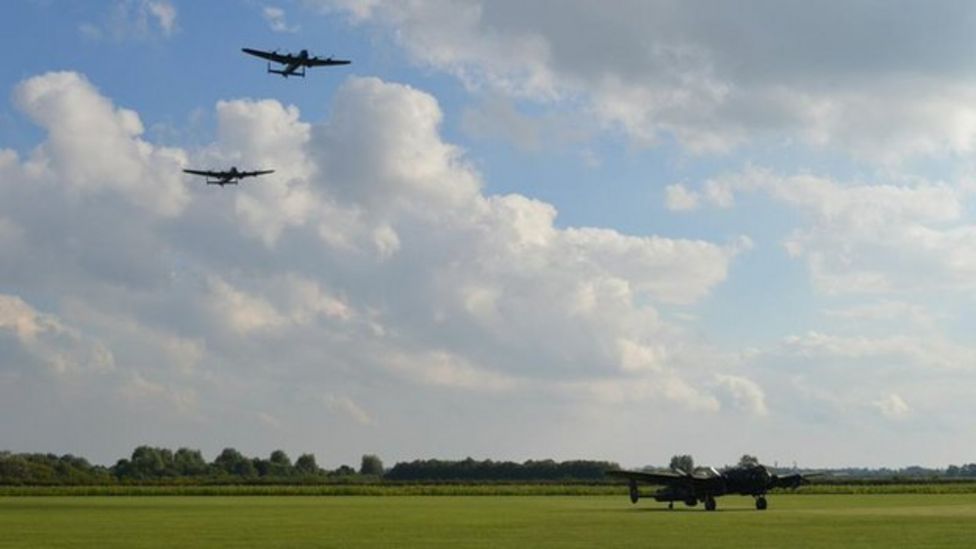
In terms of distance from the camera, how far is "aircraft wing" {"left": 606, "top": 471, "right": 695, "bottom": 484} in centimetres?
5603

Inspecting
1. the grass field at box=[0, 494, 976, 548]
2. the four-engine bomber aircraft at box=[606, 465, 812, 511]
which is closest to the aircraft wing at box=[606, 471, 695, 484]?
the four-engine bomber aircraft at box=[606, 465, 812, 511]

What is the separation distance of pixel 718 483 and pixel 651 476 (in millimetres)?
4890

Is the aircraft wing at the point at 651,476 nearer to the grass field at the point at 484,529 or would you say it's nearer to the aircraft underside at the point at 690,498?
the aircraft underside at the point at 690,498

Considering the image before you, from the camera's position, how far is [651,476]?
192ft

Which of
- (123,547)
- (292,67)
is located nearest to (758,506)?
(123,547)

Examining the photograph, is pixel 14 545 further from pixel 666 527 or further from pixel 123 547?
pixel 666 527

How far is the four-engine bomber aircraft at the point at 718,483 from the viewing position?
5316cm

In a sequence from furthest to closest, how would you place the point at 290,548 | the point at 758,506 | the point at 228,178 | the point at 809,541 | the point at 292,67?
the point at 228,178 < the point at 292,67 < the point at 758,506 < the point at 809,541 < the point at 290,548

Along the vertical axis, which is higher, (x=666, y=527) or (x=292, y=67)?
(x=292, y=67)

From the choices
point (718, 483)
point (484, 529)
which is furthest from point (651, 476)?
point (484, 529)

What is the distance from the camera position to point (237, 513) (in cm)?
4759

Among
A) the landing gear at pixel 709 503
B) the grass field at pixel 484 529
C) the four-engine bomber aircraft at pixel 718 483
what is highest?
the four-engine bomber aircraft at pixel 718 483

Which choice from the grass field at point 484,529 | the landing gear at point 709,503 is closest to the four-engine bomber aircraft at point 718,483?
the landing gear at point 709,503

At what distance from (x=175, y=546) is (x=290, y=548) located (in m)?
2.84
